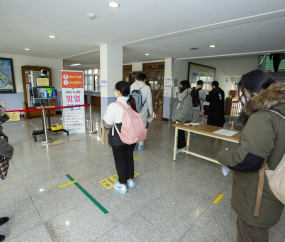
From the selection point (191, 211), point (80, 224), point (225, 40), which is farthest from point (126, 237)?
point (225, 40)

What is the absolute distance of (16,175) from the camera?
260cm

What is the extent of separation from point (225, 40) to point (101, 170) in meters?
3.99

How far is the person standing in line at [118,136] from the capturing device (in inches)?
77.7

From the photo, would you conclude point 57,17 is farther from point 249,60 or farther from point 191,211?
point 249,60

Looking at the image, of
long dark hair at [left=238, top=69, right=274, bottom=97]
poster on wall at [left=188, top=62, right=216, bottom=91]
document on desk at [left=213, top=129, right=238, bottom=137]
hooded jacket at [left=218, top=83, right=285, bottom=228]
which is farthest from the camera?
poster on wall at [left=188, top=62, right=216, bottom=91]

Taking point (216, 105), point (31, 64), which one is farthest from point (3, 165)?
point (31, 64)

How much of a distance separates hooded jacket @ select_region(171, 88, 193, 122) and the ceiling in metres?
1.28

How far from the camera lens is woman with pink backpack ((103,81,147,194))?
76.6 inches

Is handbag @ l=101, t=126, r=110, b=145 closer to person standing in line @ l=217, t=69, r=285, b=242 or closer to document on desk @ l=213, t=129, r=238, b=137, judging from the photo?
person standing in line @ l=217, t=69, r=285, b=242

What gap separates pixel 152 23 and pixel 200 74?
5.77m

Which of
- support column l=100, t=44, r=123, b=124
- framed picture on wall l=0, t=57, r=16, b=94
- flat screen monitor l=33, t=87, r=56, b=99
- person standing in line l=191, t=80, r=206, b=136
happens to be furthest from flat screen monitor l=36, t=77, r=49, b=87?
person standing in line l=191, t=80, r=206, b=136

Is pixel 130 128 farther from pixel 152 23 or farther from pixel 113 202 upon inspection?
pixel 152 23

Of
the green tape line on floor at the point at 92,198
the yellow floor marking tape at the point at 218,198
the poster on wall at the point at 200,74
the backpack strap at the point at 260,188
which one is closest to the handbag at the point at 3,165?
the green tape line on floor at the point at 92,198

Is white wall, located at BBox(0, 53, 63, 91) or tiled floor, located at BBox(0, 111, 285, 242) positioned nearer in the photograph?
tiled floor, located at BBox(0, 111, 285, 242)
